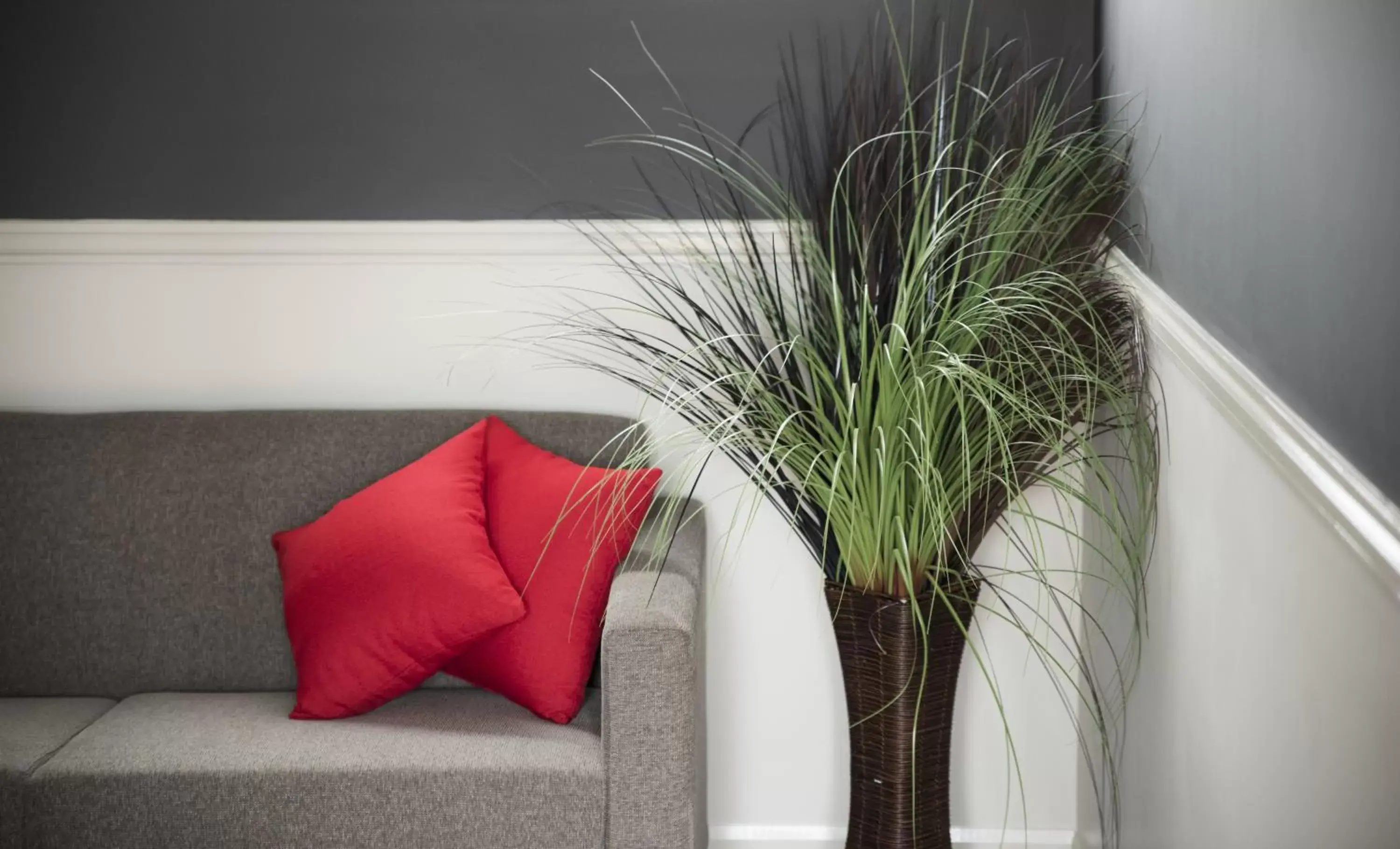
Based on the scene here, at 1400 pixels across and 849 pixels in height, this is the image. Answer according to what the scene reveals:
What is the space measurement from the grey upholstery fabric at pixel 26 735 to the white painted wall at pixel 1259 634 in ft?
5.98

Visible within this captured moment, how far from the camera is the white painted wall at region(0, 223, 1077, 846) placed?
263 centimetres

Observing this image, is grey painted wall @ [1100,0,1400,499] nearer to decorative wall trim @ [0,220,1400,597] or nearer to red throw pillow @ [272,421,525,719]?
decorative wall trim @ [0,220,1400,597]

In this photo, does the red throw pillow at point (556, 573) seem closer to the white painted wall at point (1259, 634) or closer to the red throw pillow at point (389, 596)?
the red throw pillow at point (389, 596)

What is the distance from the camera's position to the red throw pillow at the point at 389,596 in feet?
6.97

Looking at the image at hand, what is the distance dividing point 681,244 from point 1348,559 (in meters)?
1.62

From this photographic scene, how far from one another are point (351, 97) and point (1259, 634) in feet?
6.75

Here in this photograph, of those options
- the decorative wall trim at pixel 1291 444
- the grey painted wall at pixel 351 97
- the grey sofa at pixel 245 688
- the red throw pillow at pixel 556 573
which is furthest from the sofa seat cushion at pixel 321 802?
the grey painted wall at pixel 351 97

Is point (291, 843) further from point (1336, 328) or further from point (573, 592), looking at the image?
point (1336, 328)

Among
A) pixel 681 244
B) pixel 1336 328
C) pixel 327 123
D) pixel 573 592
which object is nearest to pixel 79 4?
pixel 327 123

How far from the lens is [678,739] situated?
75.2 inches

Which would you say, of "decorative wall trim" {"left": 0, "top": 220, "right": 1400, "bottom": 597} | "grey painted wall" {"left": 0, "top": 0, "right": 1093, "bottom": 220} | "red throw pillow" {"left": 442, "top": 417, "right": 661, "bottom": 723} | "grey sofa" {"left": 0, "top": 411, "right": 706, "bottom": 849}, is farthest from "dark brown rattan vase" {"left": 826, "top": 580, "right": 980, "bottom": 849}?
"grey painted wall" {"left": 0, "top": 0, "right": 1093, "bottom": 220}

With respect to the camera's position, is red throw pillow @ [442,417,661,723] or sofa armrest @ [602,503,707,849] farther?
red throw pillow @ [442,417,661,723]

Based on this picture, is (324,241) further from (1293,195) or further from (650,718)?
(1293,195)

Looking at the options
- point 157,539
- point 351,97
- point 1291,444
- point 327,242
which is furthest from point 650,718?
point 351,97
